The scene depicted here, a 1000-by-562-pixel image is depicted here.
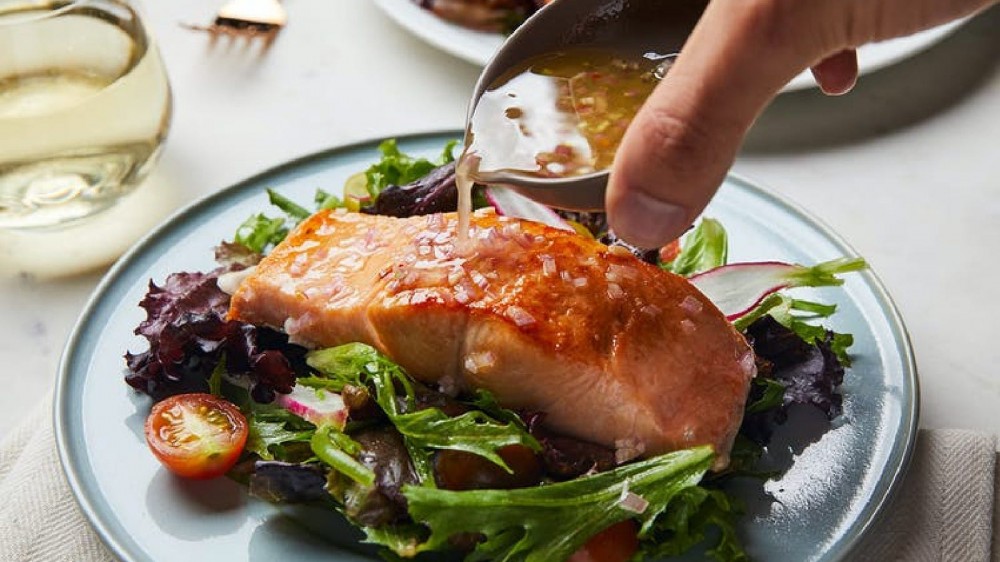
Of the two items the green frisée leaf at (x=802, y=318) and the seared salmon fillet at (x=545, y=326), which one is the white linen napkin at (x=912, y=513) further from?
the seared salmon fillet at (x=545, y=326)

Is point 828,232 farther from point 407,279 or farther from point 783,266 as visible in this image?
point 407,279

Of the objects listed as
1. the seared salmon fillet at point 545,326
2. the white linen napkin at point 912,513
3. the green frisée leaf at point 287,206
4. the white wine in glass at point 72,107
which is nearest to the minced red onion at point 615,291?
the seared salmon fillet at point 545,326

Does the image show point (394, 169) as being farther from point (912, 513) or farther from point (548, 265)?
point (912, 513)

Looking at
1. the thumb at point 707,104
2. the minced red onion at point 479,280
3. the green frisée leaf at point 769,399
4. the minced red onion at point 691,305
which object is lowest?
the green frisée leaf at point 769,399

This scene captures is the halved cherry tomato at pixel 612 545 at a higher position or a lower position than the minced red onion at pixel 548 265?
lower

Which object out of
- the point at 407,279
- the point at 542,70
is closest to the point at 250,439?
the point at 407,279

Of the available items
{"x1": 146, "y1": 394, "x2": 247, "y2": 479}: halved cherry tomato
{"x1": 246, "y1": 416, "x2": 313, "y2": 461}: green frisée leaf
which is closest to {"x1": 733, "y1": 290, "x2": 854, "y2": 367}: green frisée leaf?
{"x1": 246, "y1": 416, "x2": 313, "y2": 461}: green frisée leaf
